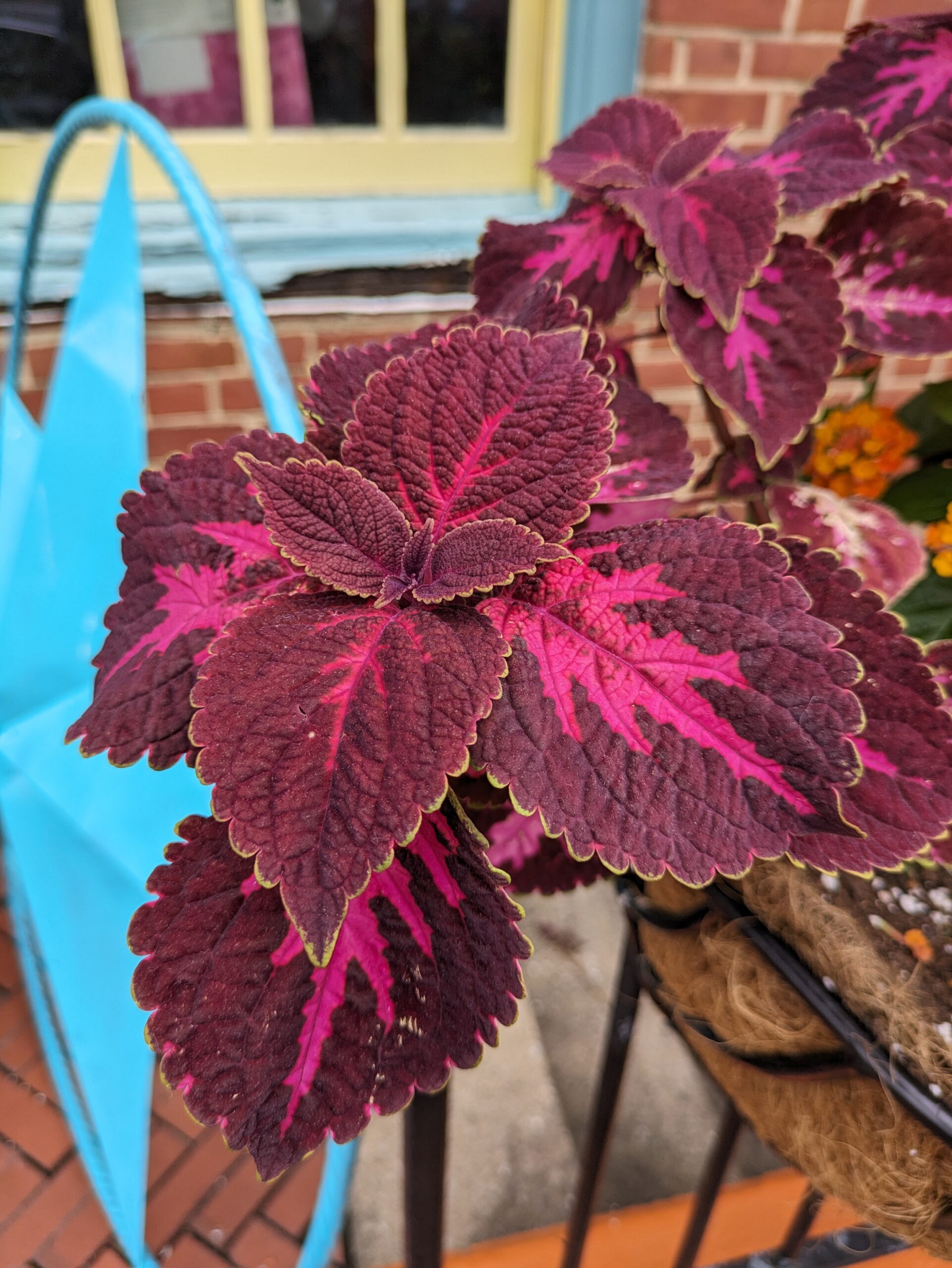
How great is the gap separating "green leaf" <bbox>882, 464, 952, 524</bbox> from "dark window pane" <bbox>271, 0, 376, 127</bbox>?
1260 mm

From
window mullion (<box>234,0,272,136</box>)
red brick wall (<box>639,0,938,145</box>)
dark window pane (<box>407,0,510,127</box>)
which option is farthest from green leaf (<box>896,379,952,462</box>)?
window mullion (<box>234,0,272,136</box>)

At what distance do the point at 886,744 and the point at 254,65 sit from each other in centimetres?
160

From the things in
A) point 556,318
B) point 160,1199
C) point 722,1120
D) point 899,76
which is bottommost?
point 160,1199

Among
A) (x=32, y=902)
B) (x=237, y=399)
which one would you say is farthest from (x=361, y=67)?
(x=32, y=902)

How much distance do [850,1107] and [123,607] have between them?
434 mm

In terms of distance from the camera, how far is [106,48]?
145 cm

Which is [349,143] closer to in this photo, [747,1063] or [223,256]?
[223,256]

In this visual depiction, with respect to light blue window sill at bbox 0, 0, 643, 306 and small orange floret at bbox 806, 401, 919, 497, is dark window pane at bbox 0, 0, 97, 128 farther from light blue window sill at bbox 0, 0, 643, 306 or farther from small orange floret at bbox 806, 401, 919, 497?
small orange floret at bbox 806, 401, 919, 497

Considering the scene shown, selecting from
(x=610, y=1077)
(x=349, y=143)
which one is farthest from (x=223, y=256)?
(x=349, y=143)

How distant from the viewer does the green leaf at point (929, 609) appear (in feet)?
2.17

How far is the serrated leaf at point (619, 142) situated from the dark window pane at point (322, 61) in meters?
1.14

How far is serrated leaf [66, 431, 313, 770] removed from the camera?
360 millimetres

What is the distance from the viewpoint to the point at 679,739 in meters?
0.34

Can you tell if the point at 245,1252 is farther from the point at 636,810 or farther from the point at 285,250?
the point at 285,250
